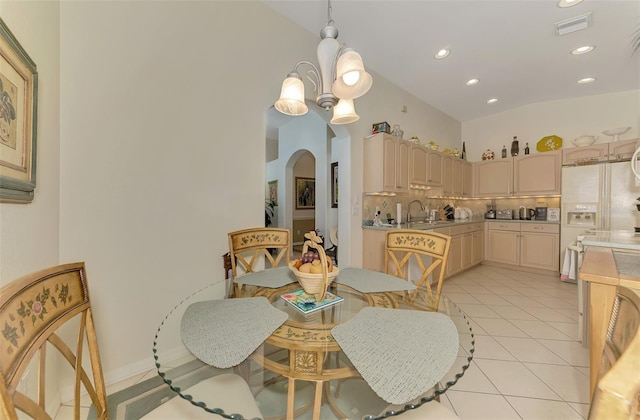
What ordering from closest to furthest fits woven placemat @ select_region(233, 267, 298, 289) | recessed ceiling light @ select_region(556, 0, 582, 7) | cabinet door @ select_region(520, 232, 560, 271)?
woven placemat @ select_region(233, 267, 298, 289)
recessed ceiling light @ select_region(556, 0, 582, 7)
cabinet door @ select_region(520, 232, 560, 271)

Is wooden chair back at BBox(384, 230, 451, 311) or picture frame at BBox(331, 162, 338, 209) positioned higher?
picture frame at BBox(331, 162, 338, 209)

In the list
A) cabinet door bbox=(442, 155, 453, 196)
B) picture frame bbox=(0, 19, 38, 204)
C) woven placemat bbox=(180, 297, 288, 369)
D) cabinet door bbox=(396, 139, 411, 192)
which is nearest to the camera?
woven placemat bbox=(180, 297, 288, 369)

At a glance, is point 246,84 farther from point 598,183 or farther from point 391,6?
point 598,183

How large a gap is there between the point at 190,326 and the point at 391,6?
2993 mm

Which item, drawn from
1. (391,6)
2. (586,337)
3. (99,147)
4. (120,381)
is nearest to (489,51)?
(391,6)

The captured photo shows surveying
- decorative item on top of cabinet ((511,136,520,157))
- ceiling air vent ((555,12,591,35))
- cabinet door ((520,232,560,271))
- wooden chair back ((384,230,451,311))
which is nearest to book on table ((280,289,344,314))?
wooden chair back ((384,230,451,311))

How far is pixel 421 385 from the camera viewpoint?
0.68m

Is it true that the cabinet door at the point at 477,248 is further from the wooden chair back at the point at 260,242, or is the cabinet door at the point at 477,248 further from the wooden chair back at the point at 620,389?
the wooden chair back at the point at 620,389

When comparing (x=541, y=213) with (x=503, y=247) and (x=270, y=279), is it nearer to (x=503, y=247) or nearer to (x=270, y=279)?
(x=503, y=247)

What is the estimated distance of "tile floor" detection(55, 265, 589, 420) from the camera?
1.53 m

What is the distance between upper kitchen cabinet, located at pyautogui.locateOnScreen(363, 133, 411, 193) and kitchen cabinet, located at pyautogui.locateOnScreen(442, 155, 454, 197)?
50.3 inches

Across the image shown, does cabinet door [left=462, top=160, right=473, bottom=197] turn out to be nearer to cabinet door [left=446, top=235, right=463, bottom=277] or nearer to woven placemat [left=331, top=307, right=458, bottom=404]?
cabinet door [left=446, top=235, right=463, bottom=277]

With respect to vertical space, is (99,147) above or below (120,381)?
above

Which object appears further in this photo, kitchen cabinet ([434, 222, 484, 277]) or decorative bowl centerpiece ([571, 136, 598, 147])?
decorative bowl centerpiece ([571, 136, 598, 147])
